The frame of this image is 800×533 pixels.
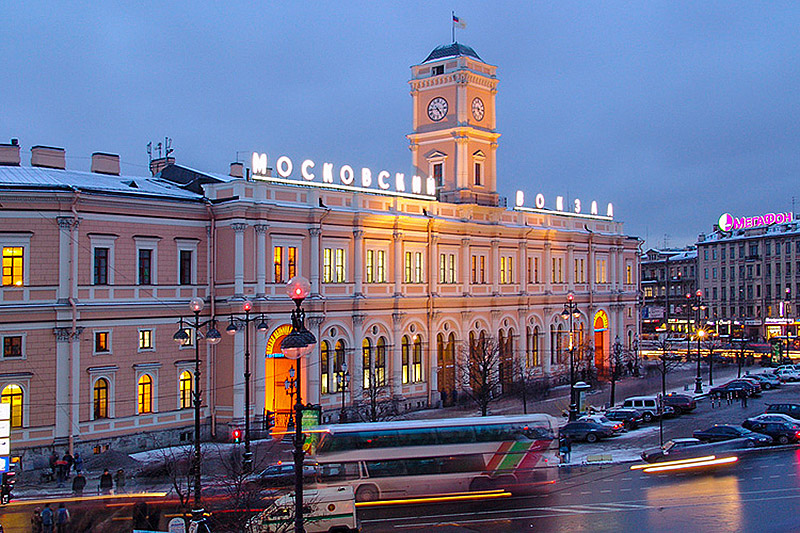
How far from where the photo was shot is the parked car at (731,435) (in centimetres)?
4238

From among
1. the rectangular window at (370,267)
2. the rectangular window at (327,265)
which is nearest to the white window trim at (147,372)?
the rectangular window at (327,265)

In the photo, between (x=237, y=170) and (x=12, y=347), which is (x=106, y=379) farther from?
(x=237, y=170)

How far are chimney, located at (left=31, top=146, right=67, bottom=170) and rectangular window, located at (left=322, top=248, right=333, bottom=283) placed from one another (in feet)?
55.8

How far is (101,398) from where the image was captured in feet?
143

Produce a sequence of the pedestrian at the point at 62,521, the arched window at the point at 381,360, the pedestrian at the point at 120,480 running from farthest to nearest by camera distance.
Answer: the arched window at the point at 381,360 < the pedestrian at the point at 120,480 < the pedestrian at the point at 62,521

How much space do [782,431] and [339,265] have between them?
28.8 m

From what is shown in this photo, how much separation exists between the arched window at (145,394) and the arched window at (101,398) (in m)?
2.02

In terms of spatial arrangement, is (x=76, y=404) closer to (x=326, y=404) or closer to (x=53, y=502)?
(x=53, y=502)

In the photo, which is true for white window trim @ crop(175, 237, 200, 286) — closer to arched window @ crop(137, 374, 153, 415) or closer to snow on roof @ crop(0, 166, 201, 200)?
snow on roof @ crop(0, 166, 201, 200)

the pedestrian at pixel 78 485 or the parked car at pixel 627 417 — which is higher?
the parked car at pixel 627 417

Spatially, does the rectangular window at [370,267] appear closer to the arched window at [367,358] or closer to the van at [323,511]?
the arched window at [367,358]

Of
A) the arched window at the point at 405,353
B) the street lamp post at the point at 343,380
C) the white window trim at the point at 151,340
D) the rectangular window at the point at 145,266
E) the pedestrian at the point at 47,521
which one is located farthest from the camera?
the arched window at the point at 405,353

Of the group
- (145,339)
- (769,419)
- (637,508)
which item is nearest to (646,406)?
(769,419)

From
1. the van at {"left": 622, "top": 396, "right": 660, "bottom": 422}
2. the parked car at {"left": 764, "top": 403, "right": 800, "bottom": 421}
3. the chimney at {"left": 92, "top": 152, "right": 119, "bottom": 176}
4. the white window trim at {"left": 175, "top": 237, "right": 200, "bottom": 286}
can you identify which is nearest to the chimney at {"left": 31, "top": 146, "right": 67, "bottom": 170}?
the chimney at {"left": 92, "top": 152, "right": 119, "bottom": 176}
